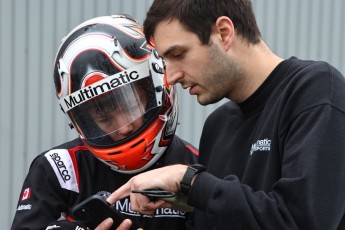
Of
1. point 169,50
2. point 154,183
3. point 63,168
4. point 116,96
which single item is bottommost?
point 63,168

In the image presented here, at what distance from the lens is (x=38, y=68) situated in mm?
6230

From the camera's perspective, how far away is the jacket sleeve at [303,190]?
225cm

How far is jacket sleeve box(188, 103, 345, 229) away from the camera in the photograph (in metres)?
2.25

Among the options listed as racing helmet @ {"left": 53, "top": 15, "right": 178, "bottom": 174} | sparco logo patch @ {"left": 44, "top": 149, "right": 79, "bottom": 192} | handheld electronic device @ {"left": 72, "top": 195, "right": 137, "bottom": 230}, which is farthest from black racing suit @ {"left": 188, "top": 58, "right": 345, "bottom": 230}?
sparco logo patch @ {"left": 44, "top": 149, "right": 79, "bottom": 192}

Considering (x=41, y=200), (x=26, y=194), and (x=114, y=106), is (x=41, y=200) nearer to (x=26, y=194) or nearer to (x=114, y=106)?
(x=26, y=194)

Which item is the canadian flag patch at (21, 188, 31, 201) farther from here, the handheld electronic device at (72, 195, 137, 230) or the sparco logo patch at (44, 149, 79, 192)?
the handheld electronic device at (72, 195, 137, 230)

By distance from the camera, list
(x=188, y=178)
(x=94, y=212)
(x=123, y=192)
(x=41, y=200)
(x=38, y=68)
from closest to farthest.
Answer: (x=188, y=178) < (x=123, y=192) < (x=94, y=212) < (x=41, y=200) < (x=38, y=68)

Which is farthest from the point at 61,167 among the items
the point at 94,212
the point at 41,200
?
the point at 94,212

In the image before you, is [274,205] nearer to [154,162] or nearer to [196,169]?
[196,169]

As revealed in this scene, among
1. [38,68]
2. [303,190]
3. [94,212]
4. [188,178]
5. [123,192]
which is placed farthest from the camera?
[38,68]

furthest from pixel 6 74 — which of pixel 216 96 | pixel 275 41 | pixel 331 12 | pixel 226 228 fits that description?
pixel 226 228

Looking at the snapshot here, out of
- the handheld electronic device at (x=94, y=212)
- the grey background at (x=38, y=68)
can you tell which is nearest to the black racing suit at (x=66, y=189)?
the handheld electronic device at (x=94, y=212)

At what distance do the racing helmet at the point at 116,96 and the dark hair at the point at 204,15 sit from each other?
39 centimetres

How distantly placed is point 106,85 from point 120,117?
0.47ft
